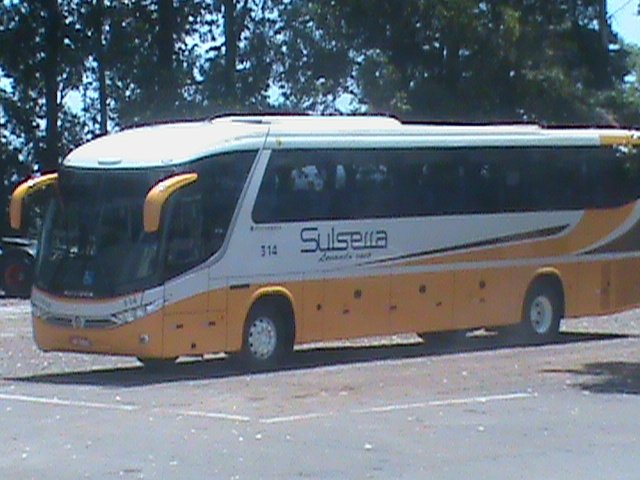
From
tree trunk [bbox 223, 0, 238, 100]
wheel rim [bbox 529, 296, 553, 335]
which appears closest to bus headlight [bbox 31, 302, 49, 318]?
wheel rim [bbox 529, 296, 553, 335]

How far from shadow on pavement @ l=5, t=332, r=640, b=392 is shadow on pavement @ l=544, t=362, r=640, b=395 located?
0.09m

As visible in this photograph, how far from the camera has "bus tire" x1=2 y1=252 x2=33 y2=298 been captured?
124 feet

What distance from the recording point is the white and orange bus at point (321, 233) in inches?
834

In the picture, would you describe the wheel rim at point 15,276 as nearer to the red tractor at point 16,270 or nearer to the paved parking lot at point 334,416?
the red tractor at point 16,270

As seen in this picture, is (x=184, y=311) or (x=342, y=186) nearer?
(x=184, y=311)

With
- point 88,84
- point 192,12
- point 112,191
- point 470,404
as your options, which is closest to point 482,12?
point 192,12

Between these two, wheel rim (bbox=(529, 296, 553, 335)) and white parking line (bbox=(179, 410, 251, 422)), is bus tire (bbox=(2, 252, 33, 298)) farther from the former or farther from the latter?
white parking line (bbox=(179, 410, 251, 422))

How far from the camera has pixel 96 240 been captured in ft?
70.2

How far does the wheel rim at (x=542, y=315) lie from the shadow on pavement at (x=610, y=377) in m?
3.93

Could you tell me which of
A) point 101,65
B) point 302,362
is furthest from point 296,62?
point 302,362

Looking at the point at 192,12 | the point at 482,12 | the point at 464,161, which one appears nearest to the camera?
the point at 464,161

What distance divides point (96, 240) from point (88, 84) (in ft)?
84.6

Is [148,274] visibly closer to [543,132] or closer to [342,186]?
[342,186]

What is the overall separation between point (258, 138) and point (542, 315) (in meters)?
6.89
